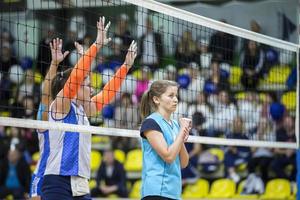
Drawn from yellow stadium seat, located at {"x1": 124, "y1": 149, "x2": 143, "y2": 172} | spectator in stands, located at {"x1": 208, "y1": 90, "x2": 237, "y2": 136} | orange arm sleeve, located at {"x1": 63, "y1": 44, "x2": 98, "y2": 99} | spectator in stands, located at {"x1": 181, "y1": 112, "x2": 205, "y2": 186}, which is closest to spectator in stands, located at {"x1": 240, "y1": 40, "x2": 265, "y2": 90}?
spectator in stands, located at {"x1": 208, "y1": 90, "x2": 237, "y2": 136}

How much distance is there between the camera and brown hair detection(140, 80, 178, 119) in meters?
5.60

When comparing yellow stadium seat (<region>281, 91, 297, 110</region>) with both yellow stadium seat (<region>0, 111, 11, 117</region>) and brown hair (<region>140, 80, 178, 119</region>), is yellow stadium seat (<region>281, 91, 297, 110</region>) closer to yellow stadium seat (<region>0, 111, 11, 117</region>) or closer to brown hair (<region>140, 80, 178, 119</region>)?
yellow stadium seat (<region>0, 111, 11, 117</region>)

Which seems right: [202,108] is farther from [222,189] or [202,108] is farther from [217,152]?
[222,189]

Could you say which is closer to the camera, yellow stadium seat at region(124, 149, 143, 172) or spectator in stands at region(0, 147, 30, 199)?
spectator in stands at region(0, 147, 30, 199)

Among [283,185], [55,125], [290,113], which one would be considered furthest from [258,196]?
[55,125]

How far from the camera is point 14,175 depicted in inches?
498

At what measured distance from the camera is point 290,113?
41.9 feet

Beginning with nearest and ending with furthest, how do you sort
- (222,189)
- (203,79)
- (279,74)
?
(203,79) → (222,189) → (279,74)

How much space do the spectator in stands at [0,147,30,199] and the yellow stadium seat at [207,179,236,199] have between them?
2.84m

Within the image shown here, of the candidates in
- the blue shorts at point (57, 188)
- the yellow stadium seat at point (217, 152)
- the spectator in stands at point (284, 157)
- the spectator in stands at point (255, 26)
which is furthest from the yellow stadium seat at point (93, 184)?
the blue shorts at point (57, 188)

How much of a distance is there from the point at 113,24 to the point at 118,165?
235 centimetres

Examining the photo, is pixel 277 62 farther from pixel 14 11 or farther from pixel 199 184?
pixel 14 11

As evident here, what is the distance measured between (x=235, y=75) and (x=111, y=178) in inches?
98.9

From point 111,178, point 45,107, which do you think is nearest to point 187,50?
point 111,178
